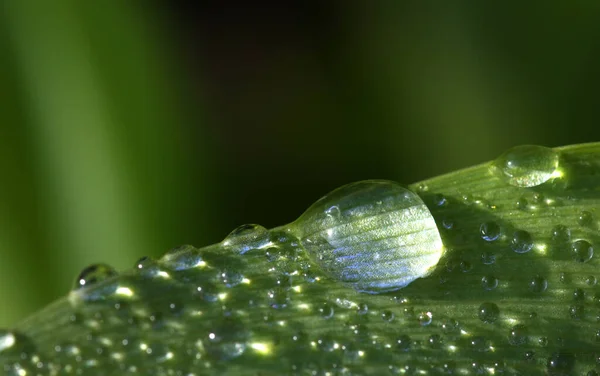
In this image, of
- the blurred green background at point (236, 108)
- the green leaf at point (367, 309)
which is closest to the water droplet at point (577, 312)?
the green leaf at point (367, 309)

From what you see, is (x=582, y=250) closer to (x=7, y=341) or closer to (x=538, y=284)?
(x=538, y=284)

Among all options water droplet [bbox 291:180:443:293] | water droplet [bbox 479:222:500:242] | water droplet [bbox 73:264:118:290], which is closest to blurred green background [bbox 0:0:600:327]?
water droplet [bbox 73:264:118:290]

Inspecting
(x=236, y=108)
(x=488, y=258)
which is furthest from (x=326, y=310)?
(x=236, y=108)

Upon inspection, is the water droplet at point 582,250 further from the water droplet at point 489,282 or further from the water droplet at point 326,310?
the water droplet at point 326,310

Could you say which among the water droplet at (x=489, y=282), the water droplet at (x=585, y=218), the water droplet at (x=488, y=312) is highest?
the water droplet at (x=585, y=218)

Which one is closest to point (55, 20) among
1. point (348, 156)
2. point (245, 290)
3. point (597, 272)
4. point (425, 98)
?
point (348, 156)

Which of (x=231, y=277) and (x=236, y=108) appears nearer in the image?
(x=231, y=277)

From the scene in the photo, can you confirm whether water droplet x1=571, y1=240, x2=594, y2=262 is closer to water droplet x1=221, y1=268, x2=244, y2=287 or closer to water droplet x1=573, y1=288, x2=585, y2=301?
water droplet x1=573, y1=288, x2=585, y2=301
